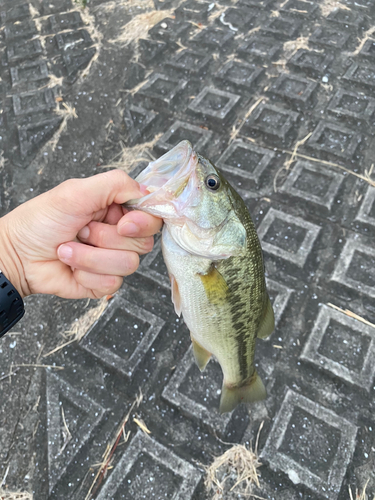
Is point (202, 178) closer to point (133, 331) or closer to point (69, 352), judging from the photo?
point (133, 331)

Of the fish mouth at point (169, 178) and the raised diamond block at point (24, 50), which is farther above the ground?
the fish mouth at point (169, 178)

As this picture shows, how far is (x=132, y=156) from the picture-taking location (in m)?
3.93

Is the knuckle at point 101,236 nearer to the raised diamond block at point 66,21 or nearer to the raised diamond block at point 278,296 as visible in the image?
the raised diamond block at point 278,296

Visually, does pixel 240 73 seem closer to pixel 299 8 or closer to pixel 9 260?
pixel 299 8

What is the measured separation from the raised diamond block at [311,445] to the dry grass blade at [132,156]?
9.15ft

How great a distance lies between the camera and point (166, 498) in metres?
2.29

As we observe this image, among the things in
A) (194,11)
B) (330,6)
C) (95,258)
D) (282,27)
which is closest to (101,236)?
(95,258)

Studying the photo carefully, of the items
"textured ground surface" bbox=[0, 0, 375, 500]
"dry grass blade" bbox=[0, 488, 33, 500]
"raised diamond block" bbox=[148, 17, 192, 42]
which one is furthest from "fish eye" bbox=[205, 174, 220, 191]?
"raised diamond block" bbox=[148, 17, 192, 42]

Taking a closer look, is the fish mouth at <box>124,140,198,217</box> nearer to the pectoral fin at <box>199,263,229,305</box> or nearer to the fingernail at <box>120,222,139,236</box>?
the fingernail at <box>120,222,139,236</box>

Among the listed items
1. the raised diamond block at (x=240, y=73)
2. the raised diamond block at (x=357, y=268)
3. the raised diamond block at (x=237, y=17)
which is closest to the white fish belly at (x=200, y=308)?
the raised diamond block at (x=357, y=268)

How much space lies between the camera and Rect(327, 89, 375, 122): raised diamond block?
390cm

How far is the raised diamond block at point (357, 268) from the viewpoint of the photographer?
294cm

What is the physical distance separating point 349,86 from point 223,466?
4.37 metres

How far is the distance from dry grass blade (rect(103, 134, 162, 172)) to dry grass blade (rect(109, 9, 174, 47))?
208cm
